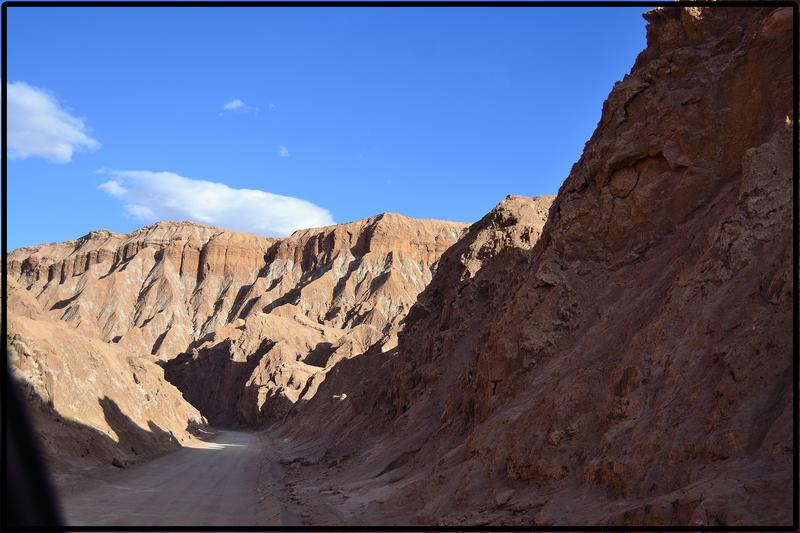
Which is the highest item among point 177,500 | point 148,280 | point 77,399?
point 148,280

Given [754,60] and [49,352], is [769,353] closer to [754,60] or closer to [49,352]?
[754,60]

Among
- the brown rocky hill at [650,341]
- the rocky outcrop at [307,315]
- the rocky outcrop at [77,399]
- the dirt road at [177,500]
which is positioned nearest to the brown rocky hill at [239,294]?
the rocky outcrop at [307,315]

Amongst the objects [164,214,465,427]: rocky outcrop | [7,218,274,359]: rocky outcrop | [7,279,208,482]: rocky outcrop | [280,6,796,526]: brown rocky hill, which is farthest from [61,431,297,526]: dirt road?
[7,218,274,359]: rocky outcrop

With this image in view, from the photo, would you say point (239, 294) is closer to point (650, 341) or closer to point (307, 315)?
point (307, 315)

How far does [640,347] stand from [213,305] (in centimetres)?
12065

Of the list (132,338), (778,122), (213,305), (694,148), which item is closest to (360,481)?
(694,148)

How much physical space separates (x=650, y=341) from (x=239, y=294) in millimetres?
119774

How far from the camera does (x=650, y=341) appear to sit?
12.5 m

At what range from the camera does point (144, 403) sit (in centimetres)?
3916

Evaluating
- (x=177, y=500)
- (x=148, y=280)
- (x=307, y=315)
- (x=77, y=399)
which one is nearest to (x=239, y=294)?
(x=148, y=280)

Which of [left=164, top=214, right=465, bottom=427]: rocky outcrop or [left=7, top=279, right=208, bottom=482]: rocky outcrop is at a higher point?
[left=164, top=214, right=465, bottom=427]: rocky outcrop

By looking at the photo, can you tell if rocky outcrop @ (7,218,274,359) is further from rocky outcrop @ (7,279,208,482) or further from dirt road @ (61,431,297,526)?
dirt road @ (61,431,297,526)

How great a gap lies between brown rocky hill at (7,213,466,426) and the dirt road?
152 ft

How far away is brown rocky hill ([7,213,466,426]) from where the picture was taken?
84.6m
